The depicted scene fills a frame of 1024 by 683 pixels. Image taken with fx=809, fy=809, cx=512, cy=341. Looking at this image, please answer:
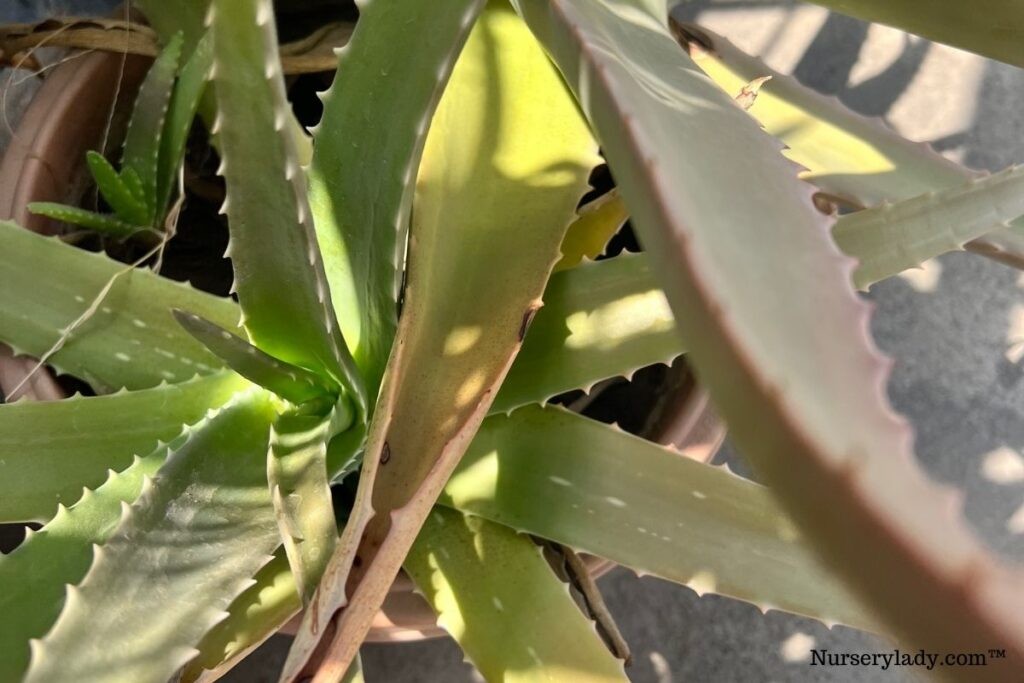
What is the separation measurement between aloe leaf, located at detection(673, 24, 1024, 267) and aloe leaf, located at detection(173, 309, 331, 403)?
0.77ft

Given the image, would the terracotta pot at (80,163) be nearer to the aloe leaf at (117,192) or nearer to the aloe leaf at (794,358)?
the aloe leaf at (117,192)

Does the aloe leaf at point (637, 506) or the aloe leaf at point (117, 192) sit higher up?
the aloe leaf at point (117, 192)

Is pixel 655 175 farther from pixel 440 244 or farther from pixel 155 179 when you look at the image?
pixel 155 179

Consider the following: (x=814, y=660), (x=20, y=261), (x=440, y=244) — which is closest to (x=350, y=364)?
(x=440, y=244)

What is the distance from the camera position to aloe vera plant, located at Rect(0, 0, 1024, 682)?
250 mm

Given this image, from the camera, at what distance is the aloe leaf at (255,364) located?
0.26m

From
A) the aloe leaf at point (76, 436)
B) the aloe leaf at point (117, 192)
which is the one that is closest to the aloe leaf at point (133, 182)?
the aloe leaf at point (117, 192)

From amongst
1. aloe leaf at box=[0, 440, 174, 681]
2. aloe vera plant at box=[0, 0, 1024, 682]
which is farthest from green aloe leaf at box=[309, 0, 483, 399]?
aloe leaf at box=[0, 440, 174, 681]

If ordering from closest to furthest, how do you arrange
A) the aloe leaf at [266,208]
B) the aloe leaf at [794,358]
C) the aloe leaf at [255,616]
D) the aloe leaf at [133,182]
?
1. the aloe leaf at [794,358]
2. the aloe leaf at [266,208]
3. the aloe leaf at [255,616]
4. the aloe leaf at [133,182]

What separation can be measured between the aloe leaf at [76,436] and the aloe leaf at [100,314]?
34mm

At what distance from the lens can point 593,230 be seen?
0.38 meters

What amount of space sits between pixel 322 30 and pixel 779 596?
1.23ft

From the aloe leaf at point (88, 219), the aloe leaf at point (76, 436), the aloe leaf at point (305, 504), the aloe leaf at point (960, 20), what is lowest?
the aloe leaf at point (76, 436)

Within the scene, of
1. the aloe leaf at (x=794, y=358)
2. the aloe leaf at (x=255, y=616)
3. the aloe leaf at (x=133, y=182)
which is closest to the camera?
the aloe leaf at (x=794, y=358)
